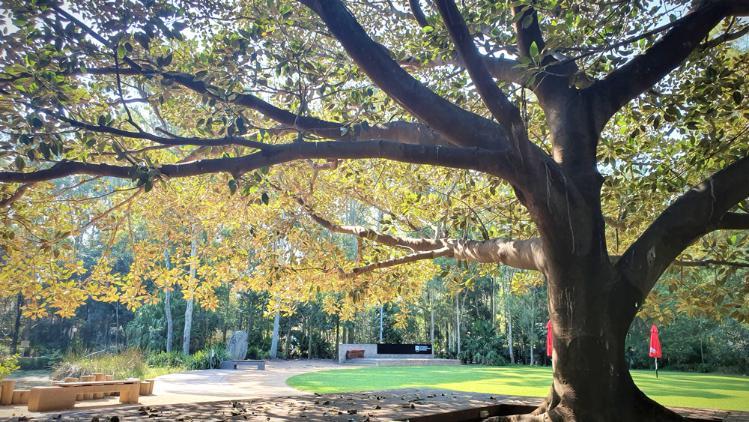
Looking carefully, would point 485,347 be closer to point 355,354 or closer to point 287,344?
point 355,354

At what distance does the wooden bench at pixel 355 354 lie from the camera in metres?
26.3

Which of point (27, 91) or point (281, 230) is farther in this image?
A: point (281, 230)

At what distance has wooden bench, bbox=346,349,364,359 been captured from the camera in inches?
1034

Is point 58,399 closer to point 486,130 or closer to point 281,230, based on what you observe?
point 281,230

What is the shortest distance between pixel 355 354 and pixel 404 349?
→ 2.79 meters

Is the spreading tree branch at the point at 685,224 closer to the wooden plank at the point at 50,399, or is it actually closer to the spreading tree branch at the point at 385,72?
the spreading tree branch at the point at 385,72

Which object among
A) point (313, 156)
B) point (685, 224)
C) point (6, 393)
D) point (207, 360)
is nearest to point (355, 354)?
point (207, 360)

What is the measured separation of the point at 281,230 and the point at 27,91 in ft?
13.5

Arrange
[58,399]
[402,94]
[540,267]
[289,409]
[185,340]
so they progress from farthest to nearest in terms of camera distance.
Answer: [185,340]
[58,399]
[289,409]
[540,267]
[402,94]

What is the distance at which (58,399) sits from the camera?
7133 millimetres

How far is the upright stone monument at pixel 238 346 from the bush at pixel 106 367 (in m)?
8.57

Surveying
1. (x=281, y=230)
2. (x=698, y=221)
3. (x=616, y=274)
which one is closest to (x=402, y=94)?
(x=616, y=274)

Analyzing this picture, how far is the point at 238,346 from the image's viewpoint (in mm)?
24922

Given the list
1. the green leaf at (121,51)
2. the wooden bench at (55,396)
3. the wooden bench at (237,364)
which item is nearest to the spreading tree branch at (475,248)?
the green leaf at (121,51)
